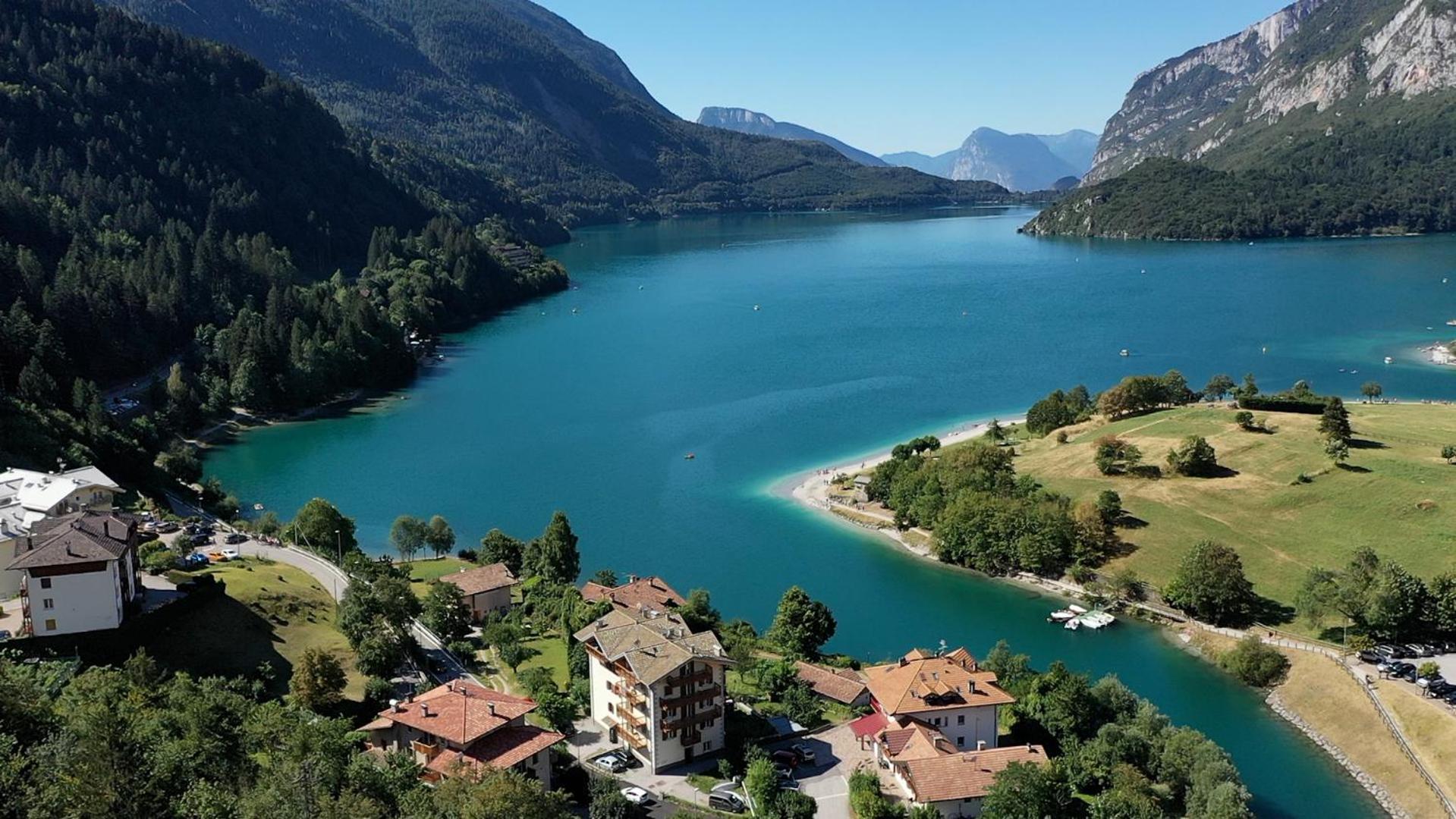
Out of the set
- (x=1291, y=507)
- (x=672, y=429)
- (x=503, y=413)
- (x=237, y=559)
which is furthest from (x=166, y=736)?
(x=503, y=413)

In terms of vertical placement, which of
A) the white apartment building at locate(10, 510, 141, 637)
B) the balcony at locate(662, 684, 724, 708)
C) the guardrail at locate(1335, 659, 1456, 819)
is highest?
the white apartment building at locate(10, 510, 141, 637)

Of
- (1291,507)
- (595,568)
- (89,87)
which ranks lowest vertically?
(595,568)

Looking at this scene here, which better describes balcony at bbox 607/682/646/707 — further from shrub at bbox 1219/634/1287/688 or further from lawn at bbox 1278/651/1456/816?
shrub at bbox 1219/634/1287/688

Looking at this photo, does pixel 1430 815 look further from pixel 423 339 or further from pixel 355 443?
pixel 423 339

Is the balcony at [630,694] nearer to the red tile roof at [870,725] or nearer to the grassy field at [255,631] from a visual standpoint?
the red tile roof at [870,725]

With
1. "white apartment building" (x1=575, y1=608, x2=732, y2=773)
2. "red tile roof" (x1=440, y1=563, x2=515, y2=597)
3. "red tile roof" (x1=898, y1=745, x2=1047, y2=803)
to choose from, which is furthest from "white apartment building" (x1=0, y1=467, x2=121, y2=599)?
"red tile roof" (x1=898, y1=745, x2=1047, y2=803)

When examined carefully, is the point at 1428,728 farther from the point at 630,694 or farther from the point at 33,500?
the point at 33,500
